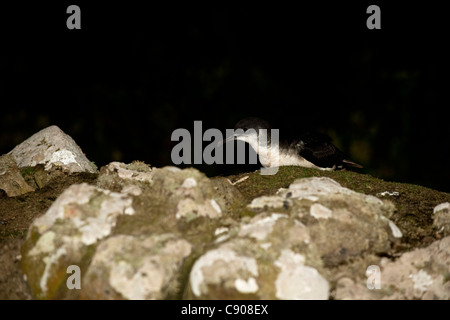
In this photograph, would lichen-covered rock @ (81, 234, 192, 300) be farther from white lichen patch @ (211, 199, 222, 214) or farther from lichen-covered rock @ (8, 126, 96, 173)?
lichen-covered rock @ (8, 126, 96, 173)

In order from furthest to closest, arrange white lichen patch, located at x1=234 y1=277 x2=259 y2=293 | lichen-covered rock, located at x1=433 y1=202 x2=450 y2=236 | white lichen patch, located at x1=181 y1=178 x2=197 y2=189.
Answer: lichen-covered rock, located at x1=433 y1=202 x2=450 y2=236
white lichen patch, located at x1=181 y1=178 x2=197 y2=189
white lichen patch, located at x1=234 y1=277 x2=259 y2=293

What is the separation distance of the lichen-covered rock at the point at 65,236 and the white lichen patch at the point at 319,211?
153 cm

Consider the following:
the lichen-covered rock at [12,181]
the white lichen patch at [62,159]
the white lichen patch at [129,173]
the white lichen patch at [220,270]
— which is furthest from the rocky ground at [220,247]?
the white lichen patch at [62,159]

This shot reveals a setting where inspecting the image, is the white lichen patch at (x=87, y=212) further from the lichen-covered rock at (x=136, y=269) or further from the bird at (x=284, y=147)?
the bird at (x=284, y=147)

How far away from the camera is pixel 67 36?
30.5 ft

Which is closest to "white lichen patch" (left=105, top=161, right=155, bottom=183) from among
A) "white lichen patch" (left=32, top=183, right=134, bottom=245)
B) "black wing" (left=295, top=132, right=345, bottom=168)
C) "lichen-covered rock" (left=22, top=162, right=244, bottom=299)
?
"lichen-covered rock" (left=22, top=162, right=244, bottom=299)

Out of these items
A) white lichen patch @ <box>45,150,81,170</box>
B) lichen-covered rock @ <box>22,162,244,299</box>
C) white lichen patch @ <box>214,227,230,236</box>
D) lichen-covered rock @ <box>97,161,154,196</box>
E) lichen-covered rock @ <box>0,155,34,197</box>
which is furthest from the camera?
white lichen patch @ <box>45,150,81,170</box>

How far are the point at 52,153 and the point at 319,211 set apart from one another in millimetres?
4255

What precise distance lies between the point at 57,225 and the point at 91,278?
0.59 metres

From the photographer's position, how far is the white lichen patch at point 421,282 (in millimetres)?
3096

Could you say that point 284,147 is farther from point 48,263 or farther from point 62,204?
point 48,263

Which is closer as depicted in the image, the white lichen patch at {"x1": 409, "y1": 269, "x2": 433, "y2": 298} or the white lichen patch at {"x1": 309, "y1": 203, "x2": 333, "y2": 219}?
the white lichen patch at {"x1": 409, "y1": 269, "x2": 433, "y2": 298}

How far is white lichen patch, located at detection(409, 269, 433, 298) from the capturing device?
10.2 ft

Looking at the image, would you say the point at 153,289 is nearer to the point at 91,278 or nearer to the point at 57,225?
the point at 91,278
